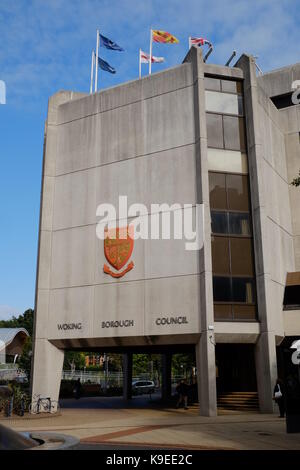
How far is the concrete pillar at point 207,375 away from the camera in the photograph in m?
24.3

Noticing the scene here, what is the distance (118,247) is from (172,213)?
13.1 feet

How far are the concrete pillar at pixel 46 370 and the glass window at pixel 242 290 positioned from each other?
39.4ft

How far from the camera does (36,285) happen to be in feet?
100

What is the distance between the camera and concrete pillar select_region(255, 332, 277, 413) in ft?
81.7

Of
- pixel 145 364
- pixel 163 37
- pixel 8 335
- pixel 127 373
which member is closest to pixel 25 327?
A: pixel 145 364

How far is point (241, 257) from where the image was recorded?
27672 millimetres

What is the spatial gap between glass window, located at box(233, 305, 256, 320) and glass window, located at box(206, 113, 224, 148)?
10.0 m

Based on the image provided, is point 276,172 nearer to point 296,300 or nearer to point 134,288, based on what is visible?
point 296,300

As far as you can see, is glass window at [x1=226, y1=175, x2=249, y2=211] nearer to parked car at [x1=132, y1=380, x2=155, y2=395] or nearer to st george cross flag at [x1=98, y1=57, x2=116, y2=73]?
st george cross flag at [x1=98, y1=57, x2=116, y2=73]

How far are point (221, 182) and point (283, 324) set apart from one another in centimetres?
945

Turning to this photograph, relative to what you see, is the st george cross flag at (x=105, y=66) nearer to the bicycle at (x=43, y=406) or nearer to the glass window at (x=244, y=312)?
the glass window at (x=244, y=312)

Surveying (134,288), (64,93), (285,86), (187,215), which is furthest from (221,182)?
(64,93)

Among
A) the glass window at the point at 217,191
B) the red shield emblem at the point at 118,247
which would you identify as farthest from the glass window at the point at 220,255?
the red shield emblem at the point at 118,247

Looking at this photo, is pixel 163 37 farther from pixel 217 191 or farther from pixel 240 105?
pixel 217 191
